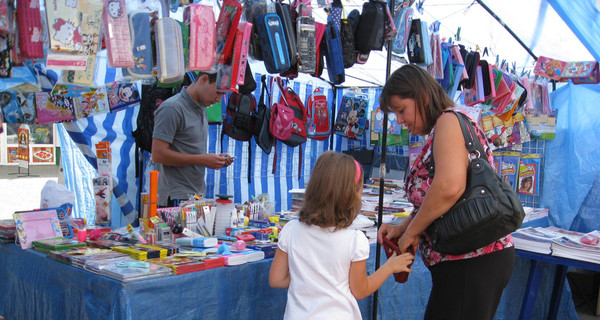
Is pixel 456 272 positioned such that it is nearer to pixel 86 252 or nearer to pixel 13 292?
pixel 86 252

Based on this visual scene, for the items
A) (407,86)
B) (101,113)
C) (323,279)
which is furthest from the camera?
(101,113)

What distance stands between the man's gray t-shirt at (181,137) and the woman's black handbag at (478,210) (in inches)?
68.8

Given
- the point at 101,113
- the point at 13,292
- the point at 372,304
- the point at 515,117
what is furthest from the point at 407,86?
the point at 515,117

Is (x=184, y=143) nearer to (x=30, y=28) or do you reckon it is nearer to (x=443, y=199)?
(x=30, y=28)

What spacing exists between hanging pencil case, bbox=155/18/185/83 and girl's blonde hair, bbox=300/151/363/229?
1020 millimetres

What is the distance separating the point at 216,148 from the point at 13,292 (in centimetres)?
239

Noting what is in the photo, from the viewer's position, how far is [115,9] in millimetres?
2125

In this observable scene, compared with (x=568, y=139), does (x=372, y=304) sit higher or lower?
lower

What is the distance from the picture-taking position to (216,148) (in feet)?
14.6

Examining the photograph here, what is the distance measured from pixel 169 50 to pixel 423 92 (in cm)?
121

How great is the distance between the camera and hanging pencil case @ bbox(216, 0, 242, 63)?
7.66ft

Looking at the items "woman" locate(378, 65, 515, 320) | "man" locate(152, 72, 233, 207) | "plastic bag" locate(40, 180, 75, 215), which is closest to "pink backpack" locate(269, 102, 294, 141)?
"man" locate(152, 72, 233, 207)

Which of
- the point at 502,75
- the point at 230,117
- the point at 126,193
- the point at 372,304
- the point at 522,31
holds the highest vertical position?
the point at 522,31

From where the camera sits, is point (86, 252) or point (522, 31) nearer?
point (86, 252)
